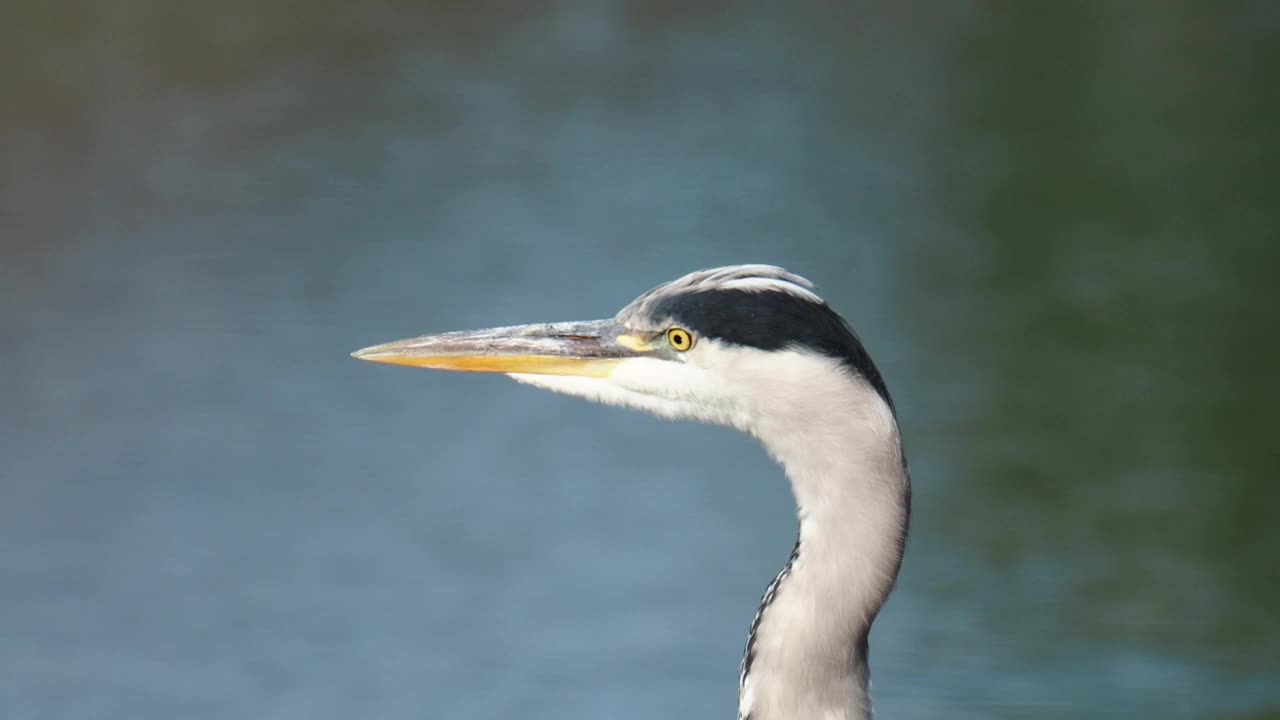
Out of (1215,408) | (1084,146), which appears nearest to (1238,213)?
→ (1084,146)

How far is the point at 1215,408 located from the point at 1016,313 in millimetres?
725

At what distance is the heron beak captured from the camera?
9.00 feet

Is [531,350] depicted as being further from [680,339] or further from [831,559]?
[831,559]

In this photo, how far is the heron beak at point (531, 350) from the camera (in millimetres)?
2742

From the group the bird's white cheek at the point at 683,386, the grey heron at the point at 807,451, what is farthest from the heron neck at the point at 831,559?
the bird's white cheek at the point at 683,386

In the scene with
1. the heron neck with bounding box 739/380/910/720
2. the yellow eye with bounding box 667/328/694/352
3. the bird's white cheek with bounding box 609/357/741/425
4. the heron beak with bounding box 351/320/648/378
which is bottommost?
the heron neck with bounding box 739/380/910/720

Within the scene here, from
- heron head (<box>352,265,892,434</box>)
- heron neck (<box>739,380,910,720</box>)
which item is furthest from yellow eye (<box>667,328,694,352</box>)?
heron neck (<box>739,380,910,720</box>)

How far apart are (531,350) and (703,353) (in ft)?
1.01

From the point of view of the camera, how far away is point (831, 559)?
251 centimetres

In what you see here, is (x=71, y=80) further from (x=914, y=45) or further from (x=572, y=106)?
(x=914, y=45)

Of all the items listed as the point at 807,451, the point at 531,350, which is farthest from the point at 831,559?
the point at 531,350

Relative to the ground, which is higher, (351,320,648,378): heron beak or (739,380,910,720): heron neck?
(351,320,648,378): heron beak

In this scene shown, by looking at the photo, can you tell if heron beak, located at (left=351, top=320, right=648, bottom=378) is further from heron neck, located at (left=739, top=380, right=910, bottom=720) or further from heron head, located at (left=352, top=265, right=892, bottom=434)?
heron neck, located at (left=739, top=380, right=910, bottom=720)

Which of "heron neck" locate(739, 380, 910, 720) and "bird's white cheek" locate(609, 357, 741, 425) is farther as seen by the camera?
"bird's white cheek" locate(609, 357, 741, 425)
